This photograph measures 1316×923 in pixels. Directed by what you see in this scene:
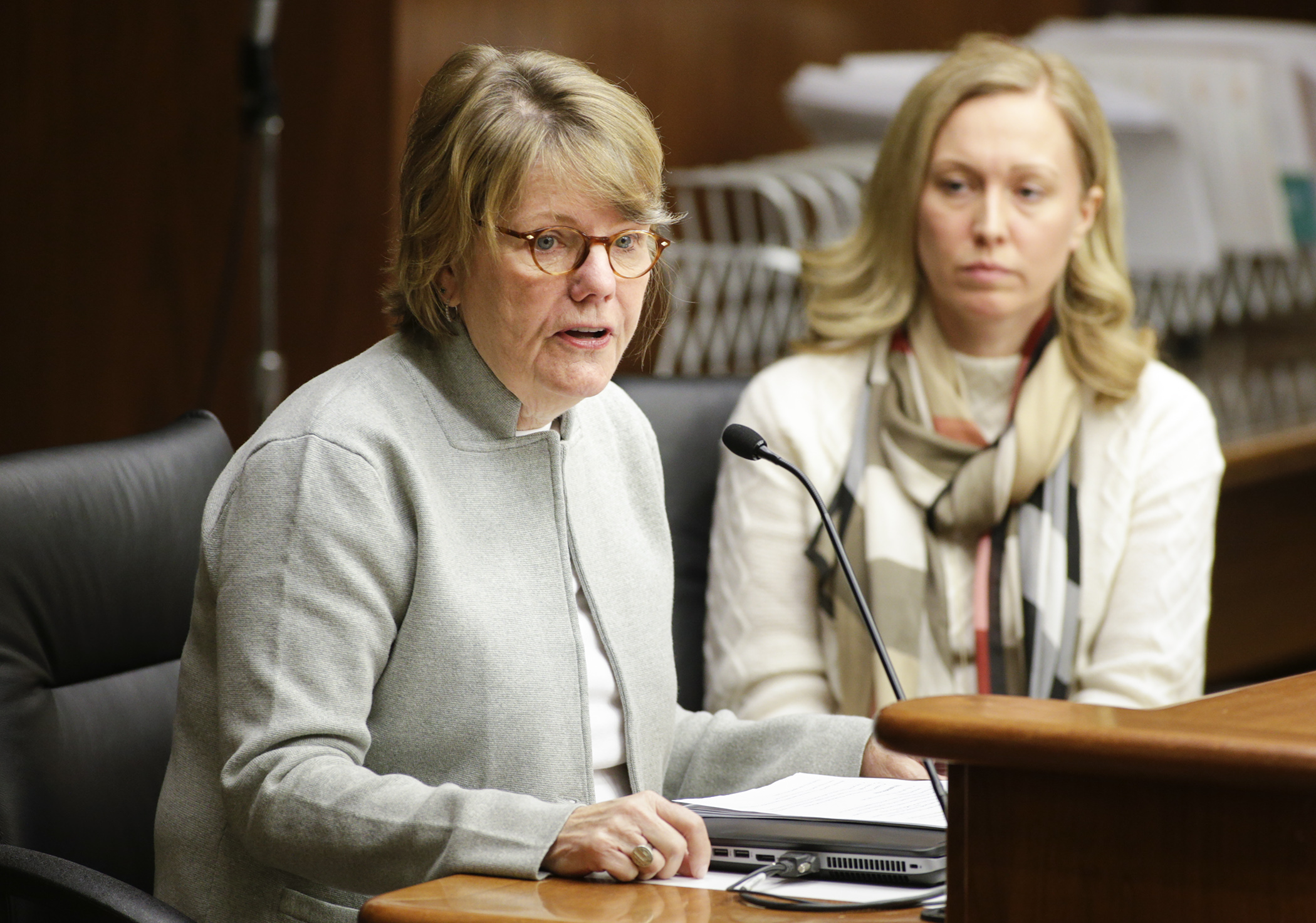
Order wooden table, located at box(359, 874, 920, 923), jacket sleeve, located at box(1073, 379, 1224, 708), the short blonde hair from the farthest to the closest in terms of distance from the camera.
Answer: jacket sleeve, located at box(1073, 379, 1224, 708) < the short blonde hair < wooden table, located at box(359, 874, 920, 923)

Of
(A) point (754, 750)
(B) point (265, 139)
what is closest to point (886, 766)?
(A) point (754, 750)

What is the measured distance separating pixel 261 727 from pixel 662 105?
237 centimetres

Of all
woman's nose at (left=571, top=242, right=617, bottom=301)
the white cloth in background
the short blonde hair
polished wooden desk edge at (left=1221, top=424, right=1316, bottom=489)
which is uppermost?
the short blonde hair

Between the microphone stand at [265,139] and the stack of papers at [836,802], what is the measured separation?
146 cm

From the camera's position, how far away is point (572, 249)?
48.3 inches

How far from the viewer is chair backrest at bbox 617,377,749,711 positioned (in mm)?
1973

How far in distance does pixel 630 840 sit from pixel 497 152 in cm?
51

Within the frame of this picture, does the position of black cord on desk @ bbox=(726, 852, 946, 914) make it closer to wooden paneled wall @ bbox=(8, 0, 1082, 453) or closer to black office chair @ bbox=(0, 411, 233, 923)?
black office chair @ bbox=(0, 411, 233, 923)

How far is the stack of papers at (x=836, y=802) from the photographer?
108 cm

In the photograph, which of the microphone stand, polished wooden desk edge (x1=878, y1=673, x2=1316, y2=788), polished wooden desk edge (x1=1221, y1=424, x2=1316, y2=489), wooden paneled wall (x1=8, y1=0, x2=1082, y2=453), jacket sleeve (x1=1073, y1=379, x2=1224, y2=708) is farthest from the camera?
polished wooden desk edge (x1=1221, y1=424, x2=1316, y2=489)

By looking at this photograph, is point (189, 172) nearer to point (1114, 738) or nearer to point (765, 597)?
point (765, 597)

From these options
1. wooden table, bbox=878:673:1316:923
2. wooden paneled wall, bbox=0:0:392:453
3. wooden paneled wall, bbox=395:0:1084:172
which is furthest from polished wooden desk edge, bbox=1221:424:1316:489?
wooden table, bbox=878:673:1316:923

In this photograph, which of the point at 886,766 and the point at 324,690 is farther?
the point at 886,766

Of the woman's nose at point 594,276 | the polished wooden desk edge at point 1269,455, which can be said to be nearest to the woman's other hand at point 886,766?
the woman's nose at point 594,276
